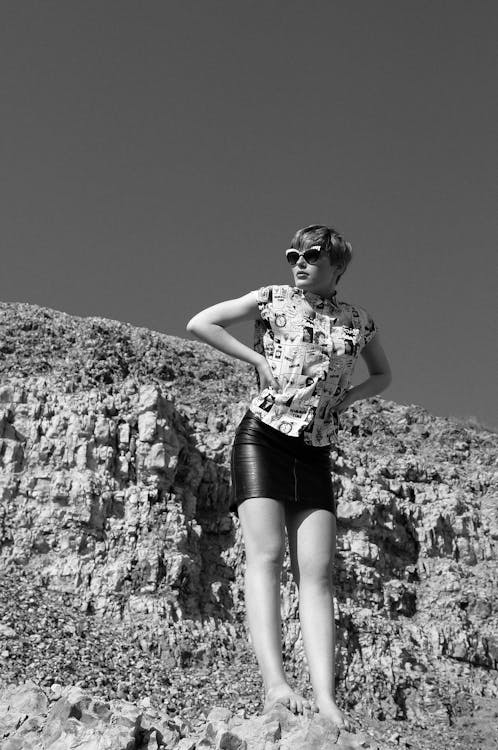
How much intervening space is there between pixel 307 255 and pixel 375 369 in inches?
30.8

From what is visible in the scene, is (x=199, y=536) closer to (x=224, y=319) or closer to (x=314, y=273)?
(x=224, y=319)

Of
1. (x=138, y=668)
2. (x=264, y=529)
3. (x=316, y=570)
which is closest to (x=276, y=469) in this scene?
(x=264, y=529)

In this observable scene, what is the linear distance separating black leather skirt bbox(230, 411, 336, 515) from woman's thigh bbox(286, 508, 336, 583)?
2.0 inches

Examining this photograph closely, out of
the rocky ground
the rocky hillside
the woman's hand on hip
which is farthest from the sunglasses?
the rocky hillside

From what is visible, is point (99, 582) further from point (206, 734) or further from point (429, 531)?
point (206, 734)

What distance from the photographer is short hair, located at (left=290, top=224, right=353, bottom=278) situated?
145 inches

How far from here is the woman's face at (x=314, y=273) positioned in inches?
145

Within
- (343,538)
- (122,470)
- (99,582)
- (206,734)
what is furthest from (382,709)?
(206,734)

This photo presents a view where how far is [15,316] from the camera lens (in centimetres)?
2359

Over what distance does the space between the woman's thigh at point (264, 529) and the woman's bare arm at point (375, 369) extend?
0.79 meters

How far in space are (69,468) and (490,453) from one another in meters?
13.6

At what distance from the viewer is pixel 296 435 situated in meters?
3.49

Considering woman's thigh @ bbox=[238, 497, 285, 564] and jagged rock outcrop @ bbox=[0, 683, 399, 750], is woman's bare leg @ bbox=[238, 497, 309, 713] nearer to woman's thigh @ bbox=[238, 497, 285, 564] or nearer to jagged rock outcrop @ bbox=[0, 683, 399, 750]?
woman's thigh @ bbox=[238, 497, 285, 564]

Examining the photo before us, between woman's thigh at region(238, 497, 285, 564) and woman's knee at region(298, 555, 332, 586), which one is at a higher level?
woman's thigh at region(238, 497, 285, 564)
